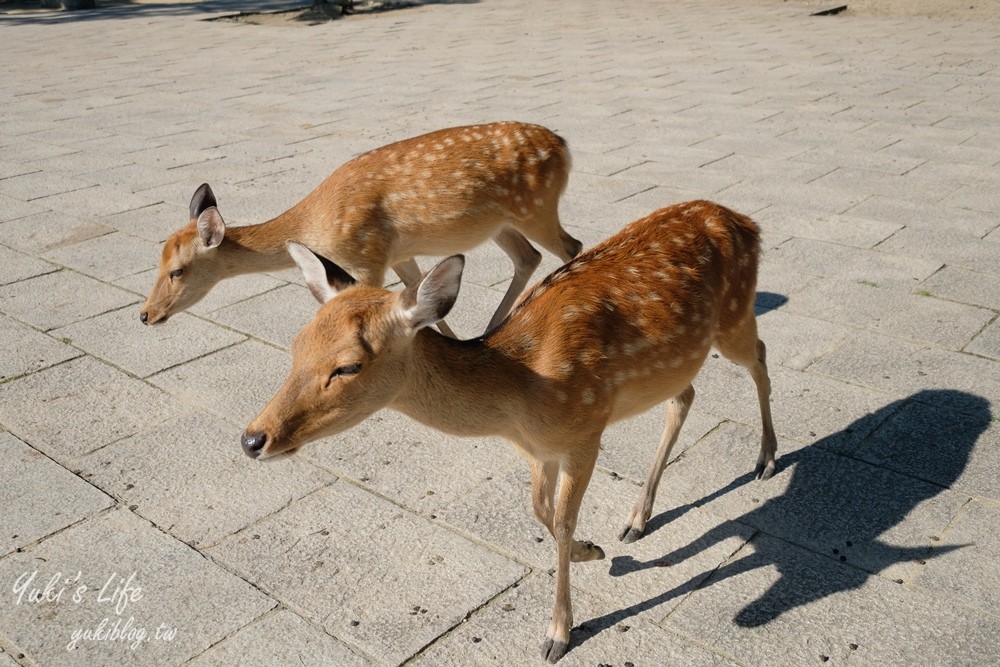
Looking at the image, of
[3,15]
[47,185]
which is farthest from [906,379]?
[3,15]

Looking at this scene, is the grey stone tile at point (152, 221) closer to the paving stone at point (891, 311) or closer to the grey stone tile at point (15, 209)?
the grey stone tile at point (15, 209)

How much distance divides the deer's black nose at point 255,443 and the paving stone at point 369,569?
0.80m

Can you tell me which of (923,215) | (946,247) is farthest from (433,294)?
(923,215)

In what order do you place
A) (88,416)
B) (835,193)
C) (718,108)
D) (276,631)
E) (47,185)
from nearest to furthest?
1. (276,631)
2. (88,416)
3. (835,193)
4. (47,185)
5. (718,108)

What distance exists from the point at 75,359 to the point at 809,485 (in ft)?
12.7

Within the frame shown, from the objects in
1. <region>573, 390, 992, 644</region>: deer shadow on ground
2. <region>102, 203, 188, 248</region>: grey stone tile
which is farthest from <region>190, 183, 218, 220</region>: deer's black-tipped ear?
<region>573, 390, 992, 644</region>: deer shadow on ground

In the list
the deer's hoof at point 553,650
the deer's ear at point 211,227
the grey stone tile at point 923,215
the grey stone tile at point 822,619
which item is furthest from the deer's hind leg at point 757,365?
the grey stone tile at point 923,215

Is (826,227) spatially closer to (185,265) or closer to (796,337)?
(796,337)

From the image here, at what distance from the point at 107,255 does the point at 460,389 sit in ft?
15.4

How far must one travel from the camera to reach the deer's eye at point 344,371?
3010 mm

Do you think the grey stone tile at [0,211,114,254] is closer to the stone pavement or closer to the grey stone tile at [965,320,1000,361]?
the stone pavement

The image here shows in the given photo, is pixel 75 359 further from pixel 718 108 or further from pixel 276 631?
pixel 718 108

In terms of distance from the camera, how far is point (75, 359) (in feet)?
17.9

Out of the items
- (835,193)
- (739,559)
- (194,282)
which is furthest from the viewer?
(835,193)
